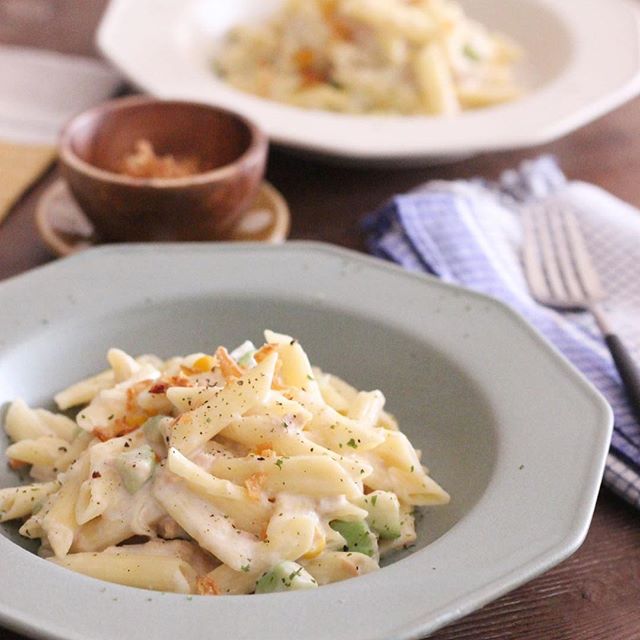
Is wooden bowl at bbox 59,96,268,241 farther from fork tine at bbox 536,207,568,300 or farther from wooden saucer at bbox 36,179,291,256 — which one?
fork tine at bbox 536,207,568,300

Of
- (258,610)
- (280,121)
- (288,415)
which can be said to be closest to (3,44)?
(280,121)

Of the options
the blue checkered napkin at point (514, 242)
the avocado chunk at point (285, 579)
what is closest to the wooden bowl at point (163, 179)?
the blue checkered napkin at point (514, 242)

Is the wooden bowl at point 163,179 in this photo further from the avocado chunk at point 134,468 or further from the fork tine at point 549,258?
the avocado chunk at point 134,468

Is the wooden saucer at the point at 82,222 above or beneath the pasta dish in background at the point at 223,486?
beneath

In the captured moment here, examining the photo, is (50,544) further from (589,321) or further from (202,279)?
(589,321)

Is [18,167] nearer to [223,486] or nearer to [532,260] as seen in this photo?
[532,260]

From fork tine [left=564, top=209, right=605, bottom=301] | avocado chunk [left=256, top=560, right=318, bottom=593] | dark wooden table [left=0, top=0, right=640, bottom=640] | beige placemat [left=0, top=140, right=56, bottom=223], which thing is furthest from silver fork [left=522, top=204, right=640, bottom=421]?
beige placemat [left=0, top=140, right=56, bottom=223]
